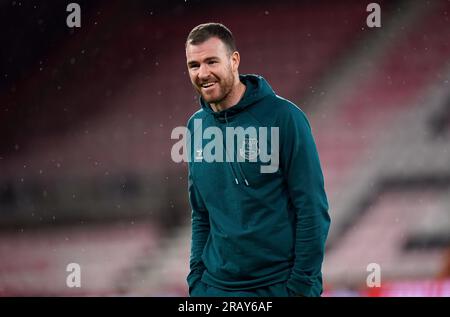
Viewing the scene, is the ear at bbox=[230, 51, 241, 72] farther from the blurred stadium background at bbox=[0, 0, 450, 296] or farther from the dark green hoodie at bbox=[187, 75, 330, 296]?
the blurred stadium background at bbox=[0, 0, 450, 296]

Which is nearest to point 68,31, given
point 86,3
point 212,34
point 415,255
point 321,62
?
point 86,3

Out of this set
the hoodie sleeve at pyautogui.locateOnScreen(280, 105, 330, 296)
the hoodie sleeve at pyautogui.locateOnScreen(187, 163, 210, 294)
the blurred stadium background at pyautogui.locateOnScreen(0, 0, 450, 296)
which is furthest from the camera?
the blurred stadium background at pyautogui.locateOnScreen(0, 0, 450, 296)

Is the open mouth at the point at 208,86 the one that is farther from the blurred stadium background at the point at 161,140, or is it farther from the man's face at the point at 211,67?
the blurred stadium background at the point at 161,140

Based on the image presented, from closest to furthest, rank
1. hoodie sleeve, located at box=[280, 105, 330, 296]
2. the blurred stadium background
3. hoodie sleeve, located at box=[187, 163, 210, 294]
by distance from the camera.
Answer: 1. hoodie sleeve, located at box=[280, 105, 330, 296]
2. hoodie sleeve, located at box=[187, 163, 210, 294]
3. the blurred stadium background

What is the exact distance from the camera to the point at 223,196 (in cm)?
133

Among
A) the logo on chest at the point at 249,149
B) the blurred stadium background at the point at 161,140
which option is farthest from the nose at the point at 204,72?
the blurred stadium background at the point at 161,140

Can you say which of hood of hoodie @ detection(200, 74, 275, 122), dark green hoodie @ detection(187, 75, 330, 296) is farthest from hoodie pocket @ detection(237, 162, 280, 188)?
hood of hoodie @ detection(200, 74, 275, 122)

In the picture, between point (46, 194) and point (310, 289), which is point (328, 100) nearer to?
point (46, 194)

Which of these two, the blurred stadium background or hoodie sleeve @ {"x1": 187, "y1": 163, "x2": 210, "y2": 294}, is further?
the blurred stadium background

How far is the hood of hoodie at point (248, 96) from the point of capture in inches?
52.4

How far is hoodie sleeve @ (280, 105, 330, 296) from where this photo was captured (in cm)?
126

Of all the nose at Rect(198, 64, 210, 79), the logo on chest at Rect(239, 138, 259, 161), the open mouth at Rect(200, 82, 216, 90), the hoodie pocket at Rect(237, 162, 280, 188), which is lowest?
the hoodie pocket at Rect(237, 162, 280, 188)

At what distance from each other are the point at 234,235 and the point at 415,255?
7.38 ft

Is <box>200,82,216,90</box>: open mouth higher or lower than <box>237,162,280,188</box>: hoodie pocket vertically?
higher
